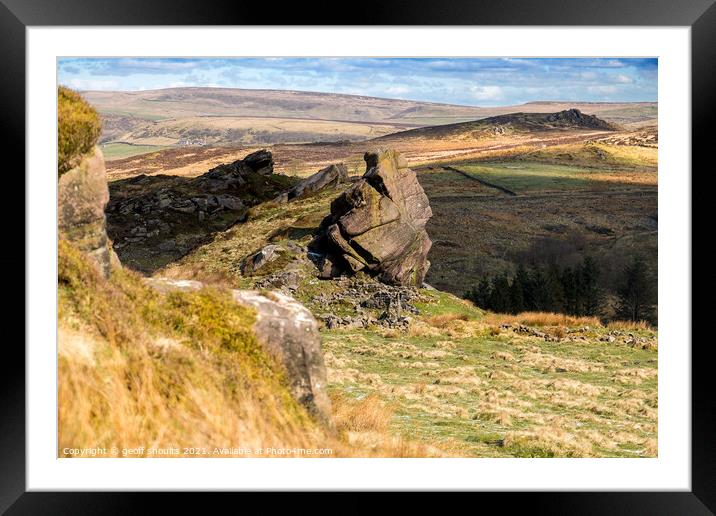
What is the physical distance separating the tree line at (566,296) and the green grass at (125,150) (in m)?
80.0

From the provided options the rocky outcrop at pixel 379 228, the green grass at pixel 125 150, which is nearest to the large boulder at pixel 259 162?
the rocky outcrop at pixel 379 228

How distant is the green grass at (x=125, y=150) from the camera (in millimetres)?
109625

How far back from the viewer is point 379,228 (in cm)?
3281

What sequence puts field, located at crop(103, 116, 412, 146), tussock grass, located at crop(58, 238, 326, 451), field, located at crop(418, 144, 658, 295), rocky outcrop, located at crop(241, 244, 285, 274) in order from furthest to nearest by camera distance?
1. field, located at crop(103, 116, 412, 146)
2. field, located at crop(418, 144, 658, 295)
3. rocky outcrop, located at crop(241, 244, 285, 274)
4. tussock grass, located at crop(58, 238, 326, 451)

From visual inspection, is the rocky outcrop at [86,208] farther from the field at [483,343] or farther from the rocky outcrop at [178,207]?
the rocky outcrop at [178,207]

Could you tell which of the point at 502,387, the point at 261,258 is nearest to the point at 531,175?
the point at 261,258

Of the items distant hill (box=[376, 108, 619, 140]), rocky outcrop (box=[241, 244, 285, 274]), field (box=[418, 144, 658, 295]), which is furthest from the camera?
distant hill (box=[376, 108, 619, 140])

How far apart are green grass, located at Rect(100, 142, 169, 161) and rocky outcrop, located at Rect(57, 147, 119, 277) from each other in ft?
332

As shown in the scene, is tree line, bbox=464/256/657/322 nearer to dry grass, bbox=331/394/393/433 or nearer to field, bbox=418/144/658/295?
field, bbox=418/144/658/295

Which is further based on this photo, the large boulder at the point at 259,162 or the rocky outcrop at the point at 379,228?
the large boulder at the point at 259,162

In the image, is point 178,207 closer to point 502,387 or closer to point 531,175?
point 502,387

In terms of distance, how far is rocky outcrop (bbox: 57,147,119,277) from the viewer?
10.6 metres

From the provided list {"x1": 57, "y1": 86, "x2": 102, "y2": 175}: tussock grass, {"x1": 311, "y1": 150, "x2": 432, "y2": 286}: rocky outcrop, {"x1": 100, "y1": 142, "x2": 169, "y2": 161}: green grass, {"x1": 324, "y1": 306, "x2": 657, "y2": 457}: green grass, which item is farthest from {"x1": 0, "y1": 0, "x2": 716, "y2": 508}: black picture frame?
{"x1": 100, "y1": 142, "x2": 169, "y2": 161}: green grass
